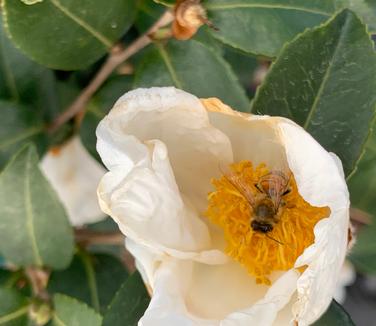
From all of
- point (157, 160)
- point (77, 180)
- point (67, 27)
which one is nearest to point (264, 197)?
point (157, 160)

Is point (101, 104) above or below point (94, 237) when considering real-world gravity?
above

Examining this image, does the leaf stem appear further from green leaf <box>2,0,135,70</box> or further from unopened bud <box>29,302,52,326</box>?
green leaf <box>2,0,135,70</box>

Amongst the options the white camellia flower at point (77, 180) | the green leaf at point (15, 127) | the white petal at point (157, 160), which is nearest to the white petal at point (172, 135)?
the white petal at point (157, 160)

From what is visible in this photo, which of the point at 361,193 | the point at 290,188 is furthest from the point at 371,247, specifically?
the point at 290,188

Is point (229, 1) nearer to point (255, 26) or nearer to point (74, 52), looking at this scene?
point (255, 26)

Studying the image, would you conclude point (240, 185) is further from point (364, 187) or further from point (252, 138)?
point (364, 187)

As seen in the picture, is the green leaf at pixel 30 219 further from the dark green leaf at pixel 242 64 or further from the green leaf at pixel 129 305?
the dark green leaf at pixel 242 64

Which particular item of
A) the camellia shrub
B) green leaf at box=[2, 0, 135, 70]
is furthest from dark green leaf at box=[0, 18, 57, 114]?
green leaf at box=[2, 0, 135, 70]
